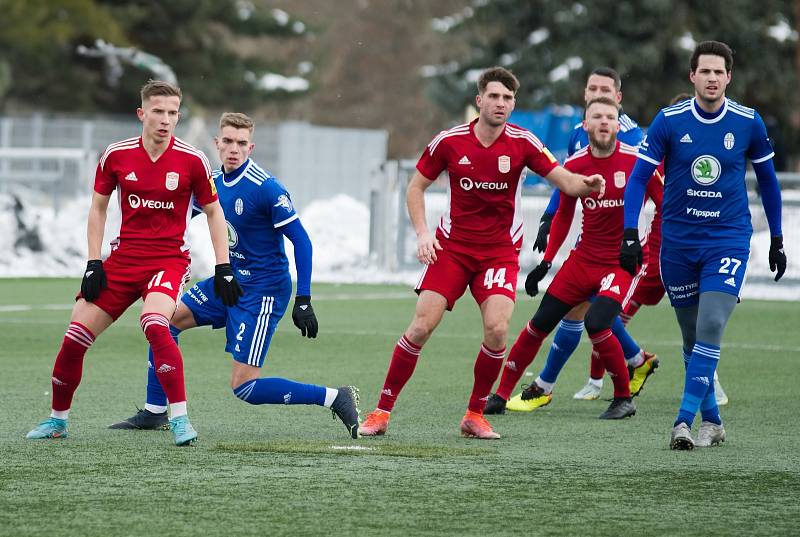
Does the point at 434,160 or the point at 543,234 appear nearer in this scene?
the point at 434,160

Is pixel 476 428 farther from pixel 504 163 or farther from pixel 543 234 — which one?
pixel 543 234

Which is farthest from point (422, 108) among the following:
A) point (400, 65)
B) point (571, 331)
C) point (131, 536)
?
point (131, 536)

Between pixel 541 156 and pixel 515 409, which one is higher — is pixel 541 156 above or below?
above

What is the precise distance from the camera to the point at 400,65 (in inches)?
3049

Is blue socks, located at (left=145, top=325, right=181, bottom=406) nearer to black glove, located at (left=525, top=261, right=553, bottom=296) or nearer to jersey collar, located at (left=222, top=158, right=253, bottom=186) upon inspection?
jersey collar, located at (left=222, top=158, right=253, bottom=186)

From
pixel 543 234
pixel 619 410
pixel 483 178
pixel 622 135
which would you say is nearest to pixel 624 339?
pixel 543 234

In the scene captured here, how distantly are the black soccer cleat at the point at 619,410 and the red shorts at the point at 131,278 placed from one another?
3004 millimetres

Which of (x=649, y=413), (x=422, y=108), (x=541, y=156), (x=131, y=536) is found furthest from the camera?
(x=422, y=108)

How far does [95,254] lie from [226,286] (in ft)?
2.35

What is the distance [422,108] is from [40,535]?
69.7m

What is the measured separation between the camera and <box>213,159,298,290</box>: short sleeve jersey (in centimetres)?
878

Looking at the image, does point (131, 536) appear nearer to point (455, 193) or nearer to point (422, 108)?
point (455, 193)

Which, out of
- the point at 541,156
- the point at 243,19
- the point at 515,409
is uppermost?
the point at 243,19

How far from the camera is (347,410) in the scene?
874 centimetres
